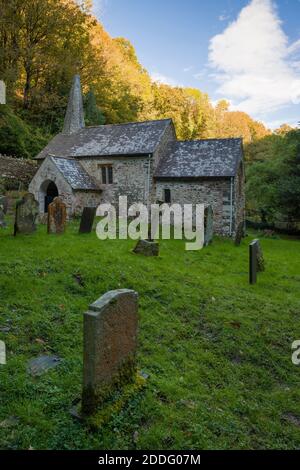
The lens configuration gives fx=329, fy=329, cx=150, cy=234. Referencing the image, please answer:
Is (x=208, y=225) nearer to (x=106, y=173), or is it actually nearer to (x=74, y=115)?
(x=106, y=173)

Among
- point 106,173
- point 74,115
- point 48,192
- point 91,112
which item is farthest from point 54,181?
point 91,112

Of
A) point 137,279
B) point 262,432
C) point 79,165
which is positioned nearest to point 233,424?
point 262,432

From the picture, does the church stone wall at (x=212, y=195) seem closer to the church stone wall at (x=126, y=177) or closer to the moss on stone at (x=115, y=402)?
the church stone wall at (x=126, y=177)

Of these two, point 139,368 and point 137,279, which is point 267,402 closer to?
point 139,368

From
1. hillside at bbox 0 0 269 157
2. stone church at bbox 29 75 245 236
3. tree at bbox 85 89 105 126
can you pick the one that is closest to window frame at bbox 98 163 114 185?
stone church at bbox 29 75 245 236

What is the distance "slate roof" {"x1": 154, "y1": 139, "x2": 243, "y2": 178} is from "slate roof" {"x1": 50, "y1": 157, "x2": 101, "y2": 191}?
457 cm

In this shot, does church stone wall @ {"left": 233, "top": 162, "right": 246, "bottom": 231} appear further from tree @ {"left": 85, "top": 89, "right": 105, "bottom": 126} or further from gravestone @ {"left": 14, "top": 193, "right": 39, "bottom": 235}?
tree @ {"left": 85, "top": 89, "right": 105, "bottom": 126}

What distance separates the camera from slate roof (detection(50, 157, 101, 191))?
68.5ft

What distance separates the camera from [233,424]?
4219 millimetres

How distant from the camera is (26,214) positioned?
458 inches

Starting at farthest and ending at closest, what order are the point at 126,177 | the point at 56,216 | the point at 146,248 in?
the point at 126,177
the point at 56,216
the point at 146,248

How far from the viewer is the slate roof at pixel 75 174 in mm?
20875

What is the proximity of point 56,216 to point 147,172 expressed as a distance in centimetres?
996

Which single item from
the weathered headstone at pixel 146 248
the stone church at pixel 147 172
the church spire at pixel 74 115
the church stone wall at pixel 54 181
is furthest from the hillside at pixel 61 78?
the weathered headstone at pixel 146 248
